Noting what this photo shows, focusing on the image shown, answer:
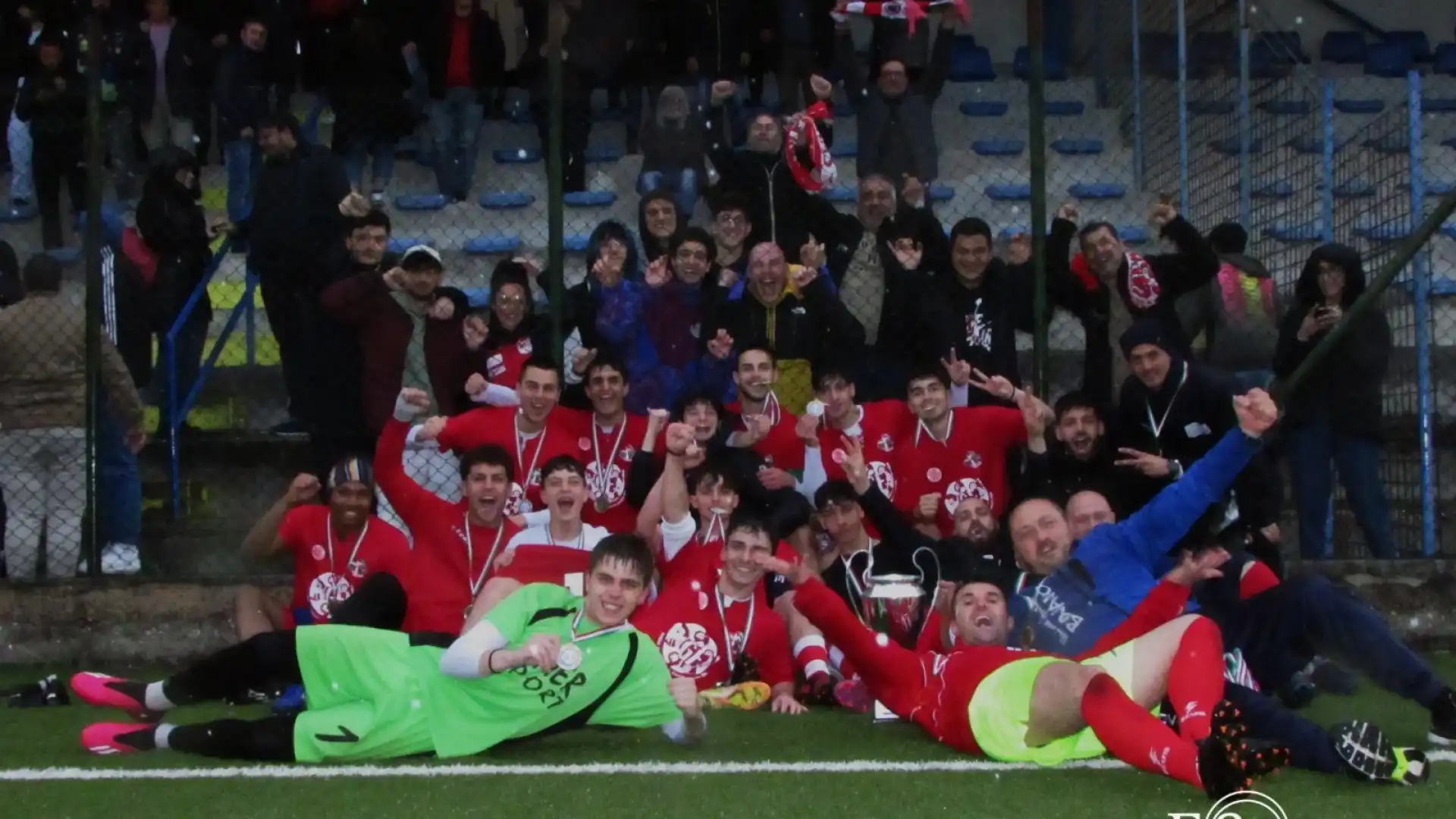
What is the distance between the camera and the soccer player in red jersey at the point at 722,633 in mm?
6629

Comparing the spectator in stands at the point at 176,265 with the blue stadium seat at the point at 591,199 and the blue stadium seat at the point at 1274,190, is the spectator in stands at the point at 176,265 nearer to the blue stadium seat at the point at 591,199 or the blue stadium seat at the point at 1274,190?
the blue stadium seat at the point at 591,199

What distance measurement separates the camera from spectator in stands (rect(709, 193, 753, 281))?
26.6ft

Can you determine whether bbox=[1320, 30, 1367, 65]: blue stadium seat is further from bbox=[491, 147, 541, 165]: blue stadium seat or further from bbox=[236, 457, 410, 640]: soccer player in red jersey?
bbox=[236, 457, 410, 640]: soccer player in red jersey

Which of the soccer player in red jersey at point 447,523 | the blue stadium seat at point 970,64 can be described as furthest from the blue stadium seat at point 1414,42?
the soccer player in red jersey at point 447,523

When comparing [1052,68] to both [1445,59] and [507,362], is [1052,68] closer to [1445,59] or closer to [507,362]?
[1445,59]

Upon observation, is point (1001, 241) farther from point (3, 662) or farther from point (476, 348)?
point (3, 662)

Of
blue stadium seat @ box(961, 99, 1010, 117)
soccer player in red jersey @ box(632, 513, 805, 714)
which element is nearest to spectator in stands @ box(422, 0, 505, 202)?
blue stadium seat @ box(961, 99, 1010, 117)

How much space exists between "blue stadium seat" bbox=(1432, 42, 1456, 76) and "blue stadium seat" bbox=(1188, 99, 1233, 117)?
3.70m

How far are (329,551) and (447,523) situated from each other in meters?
0.53

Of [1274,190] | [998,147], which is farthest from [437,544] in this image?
[998,147]

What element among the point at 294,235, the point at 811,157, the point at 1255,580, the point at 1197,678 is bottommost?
the point at 1197,678

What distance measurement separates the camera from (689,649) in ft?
21.8

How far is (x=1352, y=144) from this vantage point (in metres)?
10.3

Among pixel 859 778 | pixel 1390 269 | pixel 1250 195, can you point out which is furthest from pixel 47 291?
pixel 1250 195
